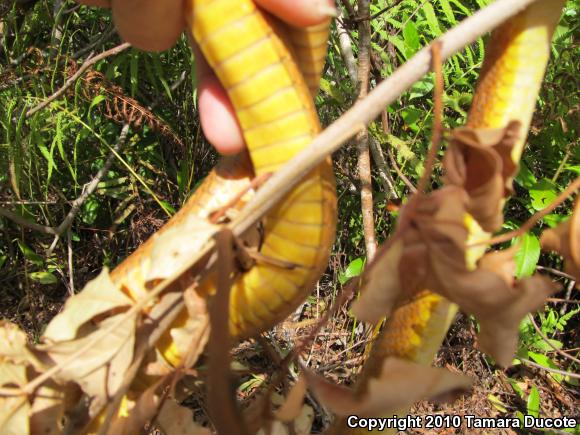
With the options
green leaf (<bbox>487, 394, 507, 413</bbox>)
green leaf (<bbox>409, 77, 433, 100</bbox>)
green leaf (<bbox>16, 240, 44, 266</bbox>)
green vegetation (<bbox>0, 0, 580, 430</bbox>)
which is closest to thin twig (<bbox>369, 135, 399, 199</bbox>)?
green vegetation (<bbox>0, 0, 580, 430</bbox>)

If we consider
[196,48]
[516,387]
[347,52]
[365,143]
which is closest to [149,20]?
[196,48]

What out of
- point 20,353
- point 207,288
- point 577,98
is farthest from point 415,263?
point 577,98

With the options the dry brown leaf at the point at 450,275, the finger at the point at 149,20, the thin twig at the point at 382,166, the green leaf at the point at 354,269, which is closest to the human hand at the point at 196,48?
the finger at the point at 149,20

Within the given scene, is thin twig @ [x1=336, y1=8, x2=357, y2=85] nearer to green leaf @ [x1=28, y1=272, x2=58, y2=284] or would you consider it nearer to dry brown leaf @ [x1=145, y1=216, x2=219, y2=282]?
dry brown leaf @ [x1=145, y1=216, x2=219, y2=282]

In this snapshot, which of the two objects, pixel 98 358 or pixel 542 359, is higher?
pixel 98 358

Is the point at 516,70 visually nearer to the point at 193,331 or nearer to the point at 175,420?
the point at 193,331

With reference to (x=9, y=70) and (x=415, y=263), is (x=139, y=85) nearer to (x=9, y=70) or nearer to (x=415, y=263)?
(x=9, y=70)

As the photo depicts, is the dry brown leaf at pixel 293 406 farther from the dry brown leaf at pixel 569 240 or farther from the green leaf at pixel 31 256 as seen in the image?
the green leaf at pixel 31 256
